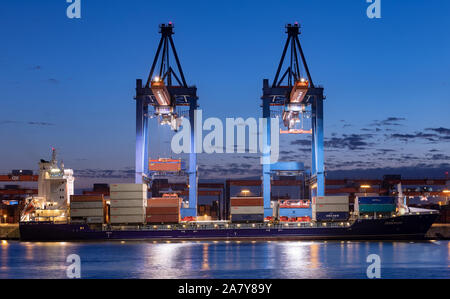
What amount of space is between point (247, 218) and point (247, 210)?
1.00 meters

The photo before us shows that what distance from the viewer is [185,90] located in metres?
69.8

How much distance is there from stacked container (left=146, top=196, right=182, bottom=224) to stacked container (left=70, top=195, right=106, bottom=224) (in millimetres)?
5839

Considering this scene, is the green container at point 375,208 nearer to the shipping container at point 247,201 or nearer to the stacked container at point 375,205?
the stacked container at point 375,205

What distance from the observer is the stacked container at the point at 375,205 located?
6531cm

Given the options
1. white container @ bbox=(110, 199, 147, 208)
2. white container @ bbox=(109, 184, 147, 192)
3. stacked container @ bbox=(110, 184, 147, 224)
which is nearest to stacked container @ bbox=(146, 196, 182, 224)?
stacked container @ bbox=(110, 184, 147, 224)

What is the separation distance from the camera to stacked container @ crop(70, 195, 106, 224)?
6612 centimetres

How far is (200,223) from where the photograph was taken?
6944 centimetres

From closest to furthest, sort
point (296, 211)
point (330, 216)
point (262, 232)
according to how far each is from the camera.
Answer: point (330, 216) < point (262, 232) < point (296, 211)

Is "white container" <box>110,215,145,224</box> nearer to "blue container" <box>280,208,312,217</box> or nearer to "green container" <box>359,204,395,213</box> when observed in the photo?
"blue container" <box>280,208,312,217</box>

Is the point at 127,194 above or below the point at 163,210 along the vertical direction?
above

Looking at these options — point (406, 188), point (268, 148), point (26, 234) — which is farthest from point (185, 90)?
point (406, 188)

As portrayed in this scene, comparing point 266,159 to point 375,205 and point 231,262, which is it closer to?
point 375,205

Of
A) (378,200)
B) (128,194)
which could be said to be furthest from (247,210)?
(378,200)

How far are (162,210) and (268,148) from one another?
15902 mm
